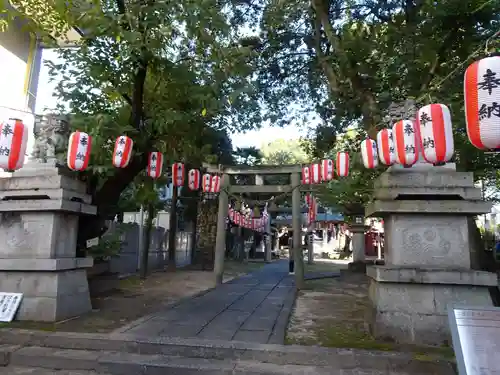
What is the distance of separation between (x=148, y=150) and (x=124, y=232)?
6.71 metres

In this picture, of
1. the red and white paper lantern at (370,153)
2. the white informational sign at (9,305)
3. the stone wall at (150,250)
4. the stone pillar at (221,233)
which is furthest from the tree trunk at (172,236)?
the white informational sign at (9,305)

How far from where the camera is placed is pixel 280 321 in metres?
6.85

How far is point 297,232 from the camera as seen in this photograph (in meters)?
13.1

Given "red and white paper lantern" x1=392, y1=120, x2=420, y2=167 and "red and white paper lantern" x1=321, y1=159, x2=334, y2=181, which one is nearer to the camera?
"red and white paper lantern" x1=392, y1=120, x2=420, y2=167

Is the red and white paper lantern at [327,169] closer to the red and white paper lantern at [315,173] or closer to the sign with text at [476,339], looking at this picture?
the red and white paper lantern at [315,173]

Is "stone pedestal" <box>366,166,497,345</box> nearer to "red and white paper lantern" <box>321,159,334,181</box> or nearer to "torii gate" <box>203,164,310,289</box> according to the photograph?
"red and white paper lantern" <box>321,159,334,181</box>

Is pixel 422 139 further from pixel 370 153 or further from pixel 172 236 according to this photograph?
pixel 172 236

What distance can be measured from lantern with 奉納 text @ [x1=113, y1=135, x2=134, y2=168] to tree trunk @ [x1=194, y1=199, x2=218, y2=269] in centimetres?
1156

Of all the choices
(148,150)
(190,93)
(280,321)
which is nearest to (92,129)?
(148,150)

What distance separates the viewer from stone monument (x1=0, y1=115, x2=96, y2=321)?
6.48 meters

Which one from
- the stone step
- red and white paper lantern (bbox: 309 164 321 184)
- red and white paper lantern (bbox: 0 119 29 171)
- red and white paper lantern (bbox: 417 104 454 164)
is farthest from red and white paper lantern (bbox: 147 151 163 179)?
red and white paper lantern (bbox: 417 104 454 164)

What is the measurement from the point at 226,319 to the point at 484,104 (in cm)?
545

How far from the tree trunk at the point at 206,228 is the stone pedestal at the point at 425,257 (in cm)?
1338

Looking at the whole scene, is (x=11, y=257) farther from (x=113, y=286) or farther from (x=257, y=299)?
(x=257, y=299)
